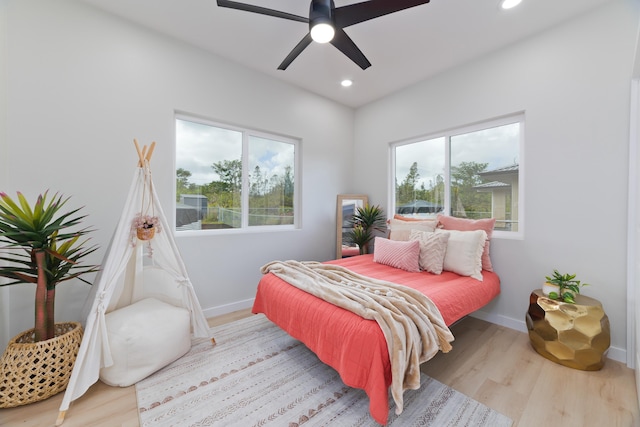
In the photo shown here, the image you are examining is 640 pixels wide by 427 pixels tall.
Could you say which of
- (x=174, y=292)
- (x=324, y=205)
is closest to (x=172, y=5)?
(x=174, y=292)

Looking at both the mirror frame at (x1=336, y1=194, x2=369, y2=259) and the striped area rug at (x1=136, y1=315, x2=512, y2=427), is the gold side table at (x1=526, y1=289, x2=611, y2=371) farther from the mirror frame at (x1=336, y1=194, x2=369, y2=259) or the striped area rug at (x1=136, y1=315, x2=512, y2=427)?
the mirror frame at (x1=336, y1=194, x2=369, y2=259)

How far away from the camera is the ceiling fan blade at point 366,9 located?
62.0 inches

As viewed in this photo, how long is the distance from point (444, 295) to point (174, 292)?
2334 mm

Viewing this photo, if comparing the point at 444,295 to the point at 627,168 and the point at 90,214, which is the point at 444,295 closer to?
the point at 627,168

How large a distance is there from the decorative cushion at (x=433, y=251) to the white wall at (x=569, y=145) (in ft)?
2.16

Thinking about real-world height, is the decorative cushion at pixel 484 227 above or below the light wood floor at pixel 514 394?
above

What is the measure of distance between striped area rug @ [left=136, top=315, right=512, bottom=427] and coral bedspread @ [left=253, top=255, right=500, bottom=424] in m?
0.27

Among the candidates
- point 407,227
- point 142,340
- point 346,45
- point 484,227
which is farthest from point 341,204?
point 142,340

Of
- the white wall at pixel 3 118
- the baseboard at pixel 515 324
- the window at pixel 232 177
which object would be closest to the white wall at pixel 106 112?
the white wall at pixel 3 118

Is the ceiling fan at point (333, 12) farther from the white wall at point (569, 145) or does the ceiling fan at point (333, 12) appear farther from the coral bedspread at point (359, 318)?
the coral bedspread at point (359, 318)

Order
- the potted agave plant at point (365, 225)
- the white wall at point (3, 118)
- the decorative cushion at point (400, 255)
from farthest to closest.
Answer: the potted agave plant at point (365, 225) < the decorative cushion at point (400, 255) < the white wall at point (3, 118)

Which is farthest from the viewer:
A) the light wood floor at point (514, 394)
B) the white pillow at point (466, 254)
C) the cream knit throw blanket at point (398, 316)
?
the white pillow at point (466, 254)

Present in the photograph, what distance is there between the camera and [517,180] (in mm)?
2699

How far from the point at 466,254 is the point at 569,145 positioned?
1333mm
